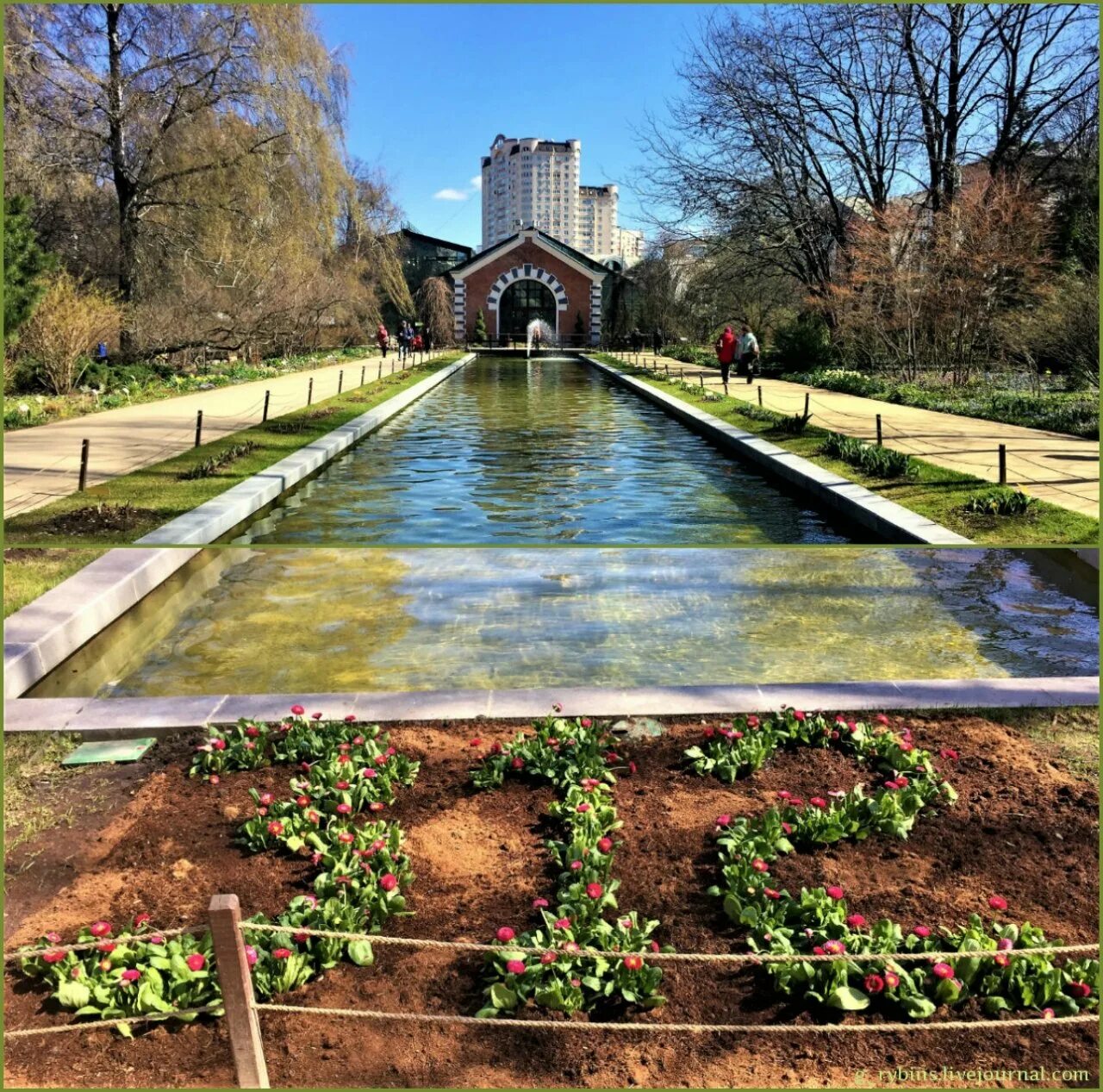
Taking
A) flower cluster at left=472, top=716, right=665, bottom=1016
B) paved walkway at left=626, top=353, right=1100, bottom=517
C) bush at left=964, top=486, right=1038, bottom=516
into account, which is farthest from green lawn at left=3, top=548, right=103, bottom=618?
paved walkway at left=626, top=353, right=1100, bottom=517

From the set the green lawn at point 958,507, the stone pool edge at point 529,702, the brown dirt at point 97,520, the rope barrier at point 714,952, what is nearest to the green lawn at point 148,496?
the brown dirt at point 97,520

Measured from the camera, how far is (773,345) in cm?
2794

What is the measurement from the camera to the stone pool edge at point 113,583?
5.36 meters

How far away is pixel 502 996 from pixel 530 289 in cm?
4885

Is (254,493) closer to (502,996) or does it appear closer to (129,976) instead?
(129,976)

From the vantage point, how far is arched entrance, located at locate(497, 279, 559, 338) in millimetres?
49156

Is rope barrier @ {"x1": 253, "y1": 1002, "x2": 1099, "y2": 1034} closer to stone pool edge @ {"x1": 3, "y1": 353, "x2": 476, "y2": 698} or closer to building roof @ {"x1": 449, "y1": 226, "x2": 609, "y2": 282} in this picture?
stone pool edge @ {"x1": 3, "y1": 353, "x2": 476, "y2": 698}

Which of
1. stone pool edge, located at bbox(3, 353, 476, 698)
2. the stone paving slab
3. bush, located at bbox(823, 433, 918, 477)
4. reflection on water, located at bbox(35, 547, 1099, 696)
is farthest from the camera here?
bush, located at bbox(823, 433, 918, 477)

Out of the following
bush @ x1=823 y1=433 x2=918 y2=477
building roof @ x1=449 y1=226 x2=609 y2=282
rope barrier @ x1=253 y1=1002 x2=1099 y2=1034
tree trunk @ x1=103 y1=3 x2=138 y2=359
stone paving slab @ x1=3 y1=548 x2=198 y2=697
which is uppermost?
building roof @ x1=449 y1=226 x2=609 y2=282

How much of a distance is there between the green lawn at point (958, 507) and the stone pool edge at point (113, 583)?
6.19 m

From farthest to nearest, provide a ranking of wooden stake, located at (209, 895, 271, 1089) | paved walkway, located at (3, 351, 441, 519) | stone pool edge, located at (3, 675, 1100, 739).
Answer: paved walkway, located at (3, 351, 441, 519), stone pool edge, located at (3, 675, 1100, 739), wooden stake, located at (209, 895, 271, 1089)

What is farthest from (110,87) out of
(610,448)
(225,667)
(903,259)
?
(903,259)

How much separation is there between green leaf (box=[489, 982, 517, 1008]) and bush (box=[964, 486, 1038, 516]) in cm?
689

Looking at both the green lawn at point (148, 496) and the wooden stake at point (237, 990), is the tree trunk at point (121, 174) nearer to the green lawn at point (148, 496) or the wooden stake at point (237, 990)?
the green lawn at point (148, 496)
